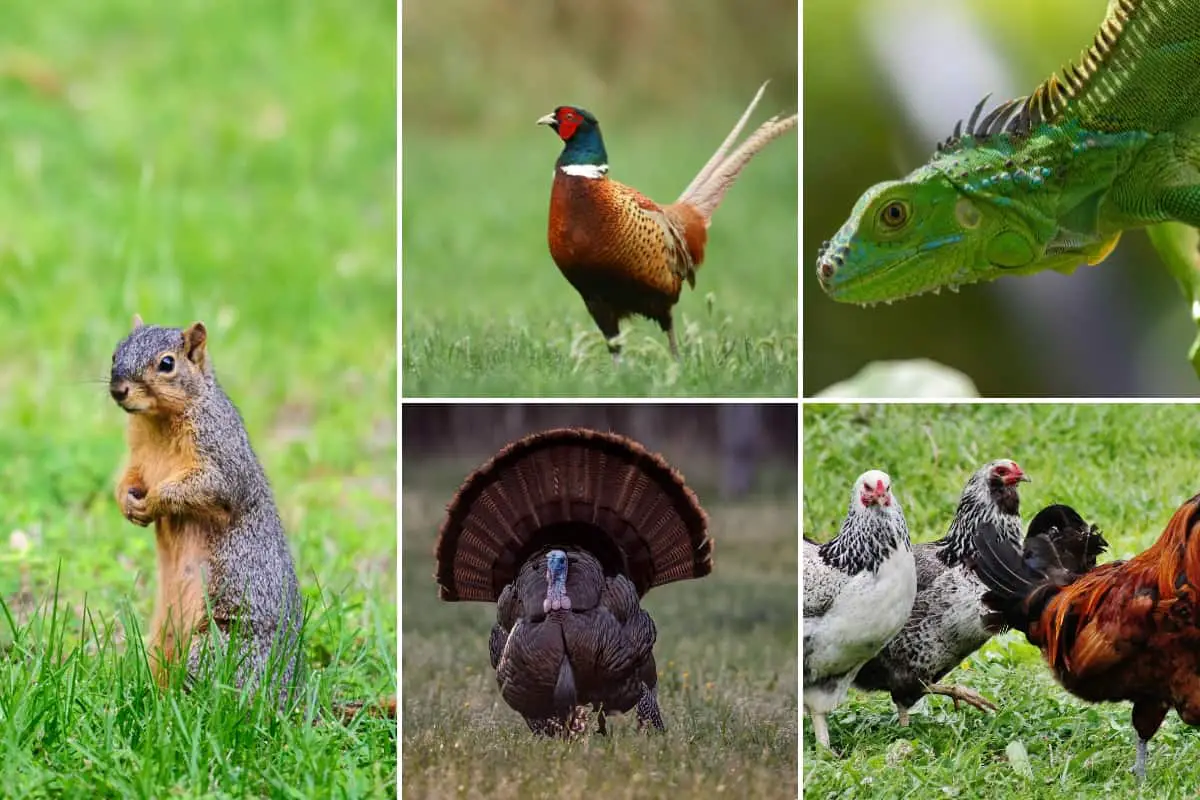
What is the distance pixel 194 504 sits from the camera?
3707 millimetres

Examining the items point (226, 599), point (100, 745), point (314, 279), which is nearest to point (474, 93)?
point (226, 599)

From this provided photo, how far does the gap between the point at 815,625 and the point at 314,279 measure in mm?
3793

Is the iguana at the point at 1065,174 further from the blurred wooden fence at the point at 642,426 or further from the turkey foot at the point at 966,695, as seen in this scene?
the turkey foot at the point at 966,695

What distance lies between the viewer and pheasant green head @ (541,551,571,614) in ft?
12.2

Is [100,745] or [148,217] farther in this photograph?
[148,217]

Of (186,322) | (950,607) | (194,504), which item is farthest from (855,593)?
(186,322)

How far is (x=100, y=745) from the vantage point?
12.3ft

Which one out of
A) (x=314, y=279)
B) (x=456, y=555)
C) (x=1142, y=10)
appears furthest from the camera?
(x=314, y=279)

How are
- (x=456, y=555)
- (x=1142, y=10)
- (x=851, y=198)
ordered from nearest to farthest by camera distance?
(x=1142, y=10) → (x=851, y=198) → (x=456, y=555)

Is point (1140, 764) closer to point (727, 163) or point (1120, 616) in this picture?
point (1120, 616)

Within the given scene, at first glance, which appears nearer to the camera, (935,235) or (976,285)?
(935,235)

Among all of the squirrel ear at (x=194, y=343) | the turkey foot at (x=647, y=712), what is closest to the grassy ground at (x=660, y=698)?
the turkey foot at (x=647, y=712)

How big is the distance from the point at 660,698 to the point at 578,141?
1438 millimetres

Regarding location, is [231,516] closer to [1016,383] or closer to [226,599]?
[226,599]
